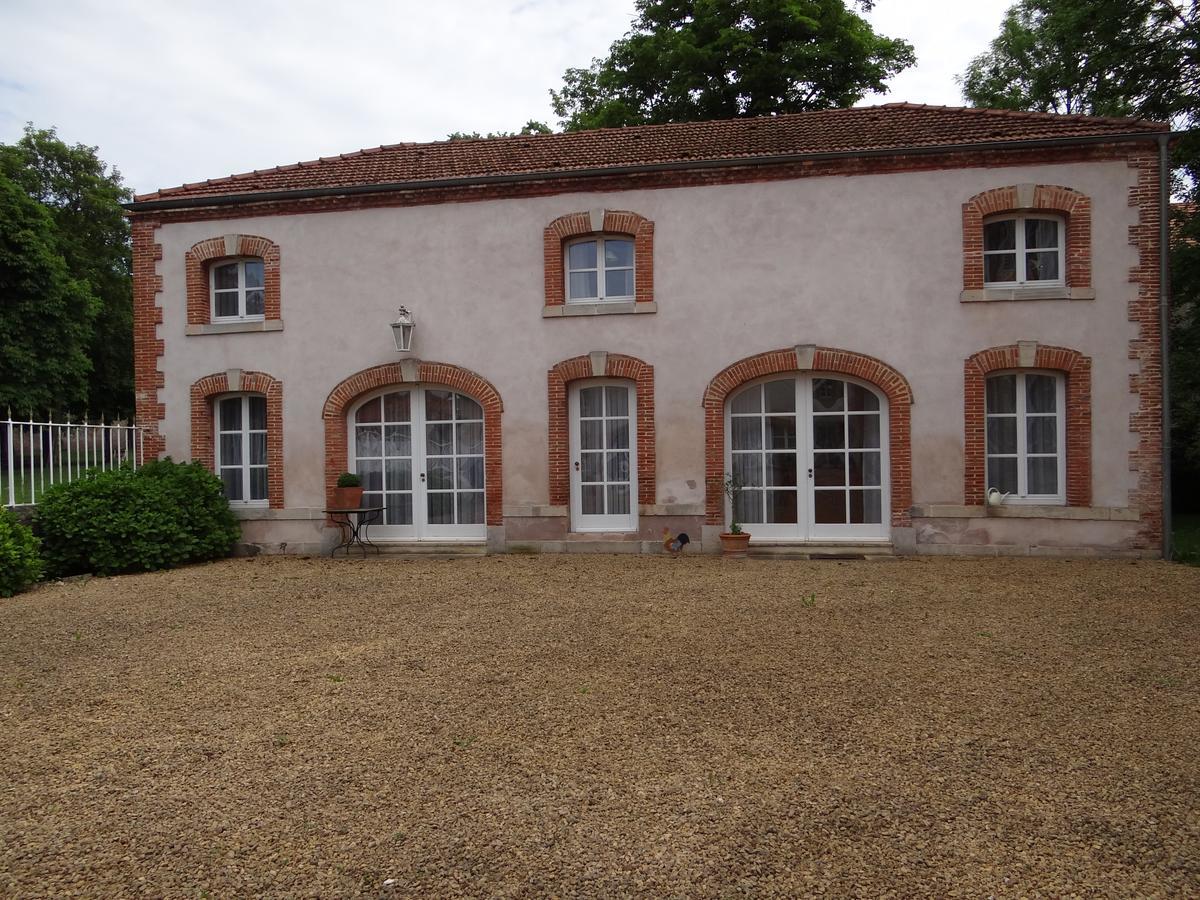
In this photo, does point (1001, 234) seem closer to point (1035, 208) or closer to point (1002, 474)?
point (1035, 208)

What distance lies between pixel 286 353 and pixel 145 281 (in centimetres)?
238

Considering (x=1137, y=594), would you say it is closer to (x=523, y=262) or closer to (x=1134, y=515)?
(x=1134, y=515)

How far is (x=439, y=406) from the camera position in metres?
10.7

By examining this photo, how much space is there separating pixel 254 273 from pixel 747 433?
7204mm

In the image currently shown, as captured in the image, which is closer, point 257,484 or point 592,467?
point 592,467

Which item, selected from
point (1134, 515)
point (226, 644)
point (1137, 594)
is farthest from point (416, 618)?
point (1134, 515)

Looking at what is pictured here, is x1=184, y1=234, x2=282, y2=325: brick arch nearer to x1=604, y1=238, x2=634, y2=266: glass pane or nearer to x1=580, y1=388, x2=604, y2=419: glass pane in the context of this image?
x1=580, y1=388, x2=604, y2=419: glass pane

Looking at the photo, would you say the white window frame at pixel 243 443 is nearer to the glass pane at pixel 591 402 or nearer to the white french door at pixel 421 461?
the white french door at pixel 421 461

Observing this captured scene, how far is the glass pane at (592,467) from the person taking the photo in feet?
33.8

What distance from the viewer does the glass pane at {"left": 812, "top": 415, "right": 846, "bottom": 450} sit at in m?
9.88

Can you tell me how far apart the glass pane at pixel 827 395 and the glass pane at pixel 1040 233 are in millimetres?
2787

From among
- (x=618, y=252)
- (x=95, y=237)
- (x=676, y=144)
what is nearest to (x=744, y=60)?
(x=676, y=144)

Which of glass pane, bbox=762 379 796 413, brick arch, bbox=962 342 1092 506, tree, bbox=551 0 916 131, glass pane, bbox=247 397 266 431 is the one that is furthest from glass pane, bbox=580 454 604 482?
tree, bbox=551 0 916 131

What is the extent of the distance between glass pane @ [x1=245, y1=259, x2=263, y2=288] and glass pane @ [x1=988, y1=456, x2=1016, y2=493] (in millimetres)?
9971
